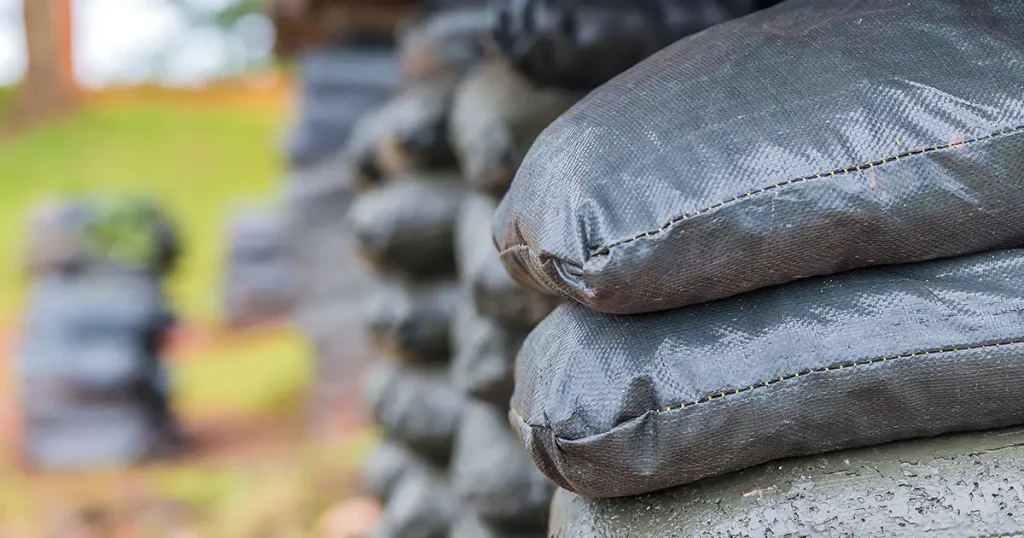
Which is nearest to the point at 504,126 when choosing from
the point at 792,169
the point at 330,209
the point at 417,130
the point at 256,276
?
the point at 417,130

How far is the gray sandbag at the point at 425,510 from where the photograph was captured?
2.01m

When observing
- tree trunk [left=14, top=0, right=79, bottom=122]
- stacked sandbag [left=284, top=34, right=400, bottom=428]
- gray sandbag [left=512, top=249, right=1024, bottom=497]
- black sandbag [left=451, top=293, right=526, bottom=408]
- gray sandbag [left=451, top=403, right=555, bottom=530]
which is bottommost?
tree trunk [left=14, top=0, right=79, bottom=122]

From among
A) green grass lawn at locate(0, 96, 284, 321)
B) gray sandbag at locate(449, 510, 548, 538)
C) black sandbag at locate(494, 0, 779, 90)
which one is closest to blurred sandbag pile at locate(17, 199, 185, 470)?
gray sandbag at locate(449, 510, 548, 538)

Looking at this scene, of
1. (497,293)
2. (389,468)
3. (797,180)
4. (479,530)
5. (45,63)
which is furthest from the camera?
(45,63)

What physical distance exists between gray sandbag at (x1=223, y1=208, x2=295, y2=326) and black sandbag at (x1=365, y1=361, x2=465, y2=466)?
7.38 m

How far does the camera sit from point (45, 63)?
43.4 feet

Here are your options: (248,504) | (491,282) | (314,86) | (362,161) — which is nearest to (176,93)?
(314,86)

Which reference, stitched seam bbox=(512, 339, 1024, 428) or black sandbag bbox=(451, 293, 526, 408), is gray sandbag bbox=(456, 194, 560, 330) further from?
stitched seam bbox=(512, 339, 1024, 428)

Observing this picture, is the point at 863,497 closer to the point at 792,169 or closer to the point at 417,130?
the point at 792,169

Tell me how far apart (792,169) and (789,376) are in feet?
0.60

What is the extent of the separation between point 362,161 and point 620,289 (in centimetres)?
160

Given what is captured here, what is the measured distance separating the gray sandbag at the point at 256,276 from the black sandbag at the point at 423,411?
291 inches

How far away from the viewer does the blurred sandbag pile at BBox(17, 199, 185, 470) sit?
14.6 feet

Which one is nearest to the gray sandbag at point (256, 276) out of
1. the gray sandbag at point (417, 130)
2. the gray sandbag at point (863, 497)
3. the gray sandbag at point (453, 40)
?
the gray sandbag at point (453, 40)
